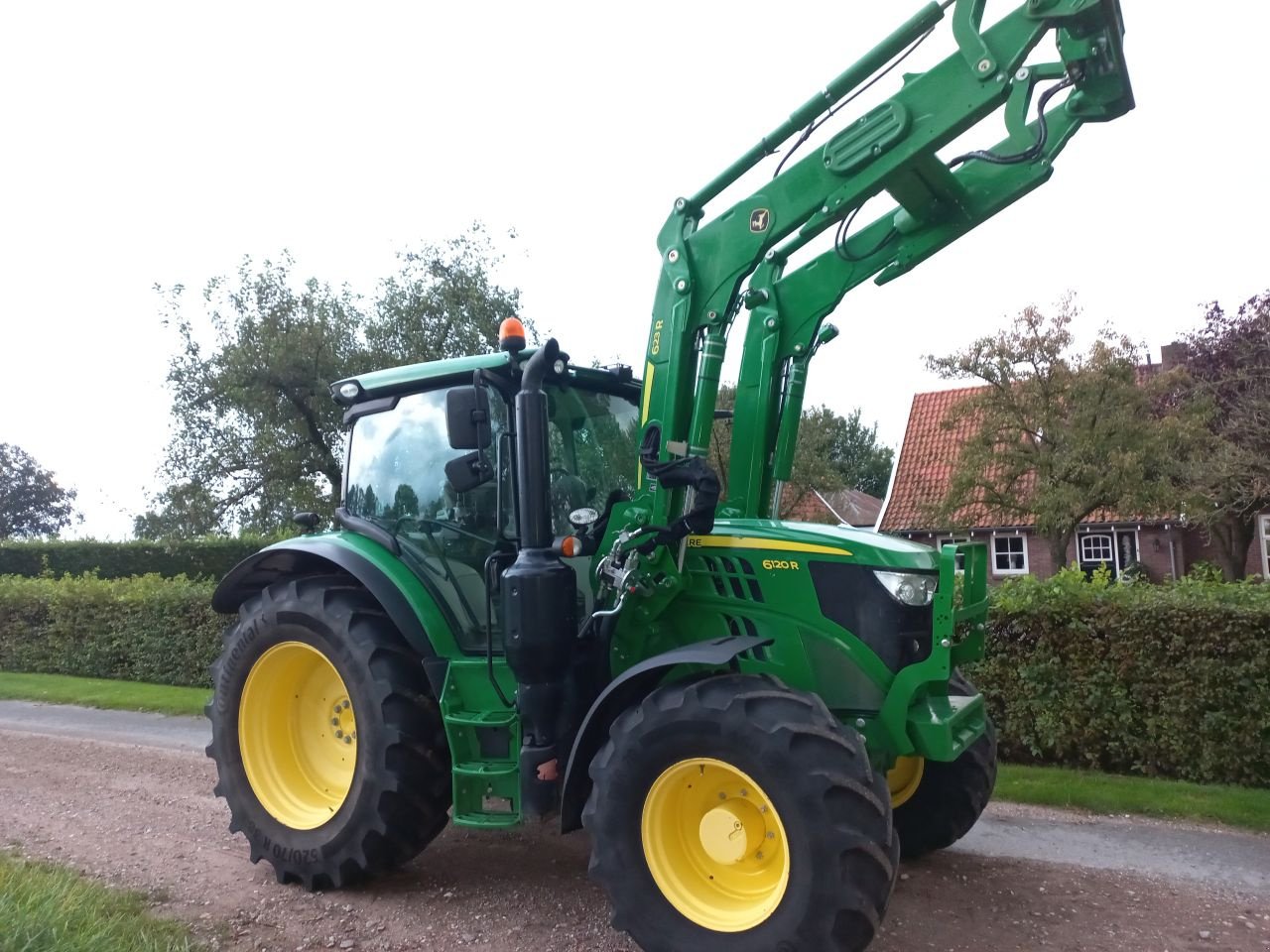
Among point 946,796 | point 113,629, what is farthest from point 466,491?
point 113,629

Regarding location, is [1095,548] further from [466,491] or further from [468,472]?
[468,472]

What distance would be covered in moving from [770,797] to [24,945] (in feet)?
8.63

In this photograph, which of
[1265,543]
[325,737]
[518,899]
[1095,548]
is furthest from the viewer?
[1095,548]

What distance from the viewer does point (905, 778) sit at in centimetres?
510

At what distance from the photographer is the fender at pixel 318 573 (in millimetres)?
4766

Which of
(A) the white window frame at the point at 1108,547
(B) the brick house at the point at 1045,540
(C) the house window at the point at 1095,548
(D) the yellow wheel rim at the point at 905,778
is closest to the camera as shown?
(D) the yellow wheel rim at the point at 905,778

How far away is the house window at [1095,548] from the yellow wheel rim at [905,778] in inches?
816

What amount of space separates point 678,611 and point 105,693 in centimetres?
971

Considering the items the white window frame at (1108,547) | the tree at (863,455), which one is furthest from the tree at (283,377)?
the tree at (863,455)

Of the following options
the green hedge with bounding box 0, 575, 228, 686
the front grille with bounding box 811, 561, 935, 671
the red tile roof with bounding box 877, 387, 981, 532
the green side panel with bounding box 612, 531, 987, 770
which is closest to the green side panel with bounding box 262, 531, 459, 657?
the green side panel with bounding box 612, 531, 987, 770

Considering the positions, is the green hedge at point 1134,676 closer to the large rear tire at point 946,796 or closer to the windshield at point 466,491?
the large rear tire at point 946,796

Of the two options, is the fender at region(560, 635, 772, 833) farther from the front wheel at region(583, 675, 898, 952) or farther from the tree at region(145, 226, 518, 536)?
the tree at region(145, 226, 518, 536)

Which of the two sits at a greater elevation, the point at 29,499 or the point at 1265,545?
the point at 29,499

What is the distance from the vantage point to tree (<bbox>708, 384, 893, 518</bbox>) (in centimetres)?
864
